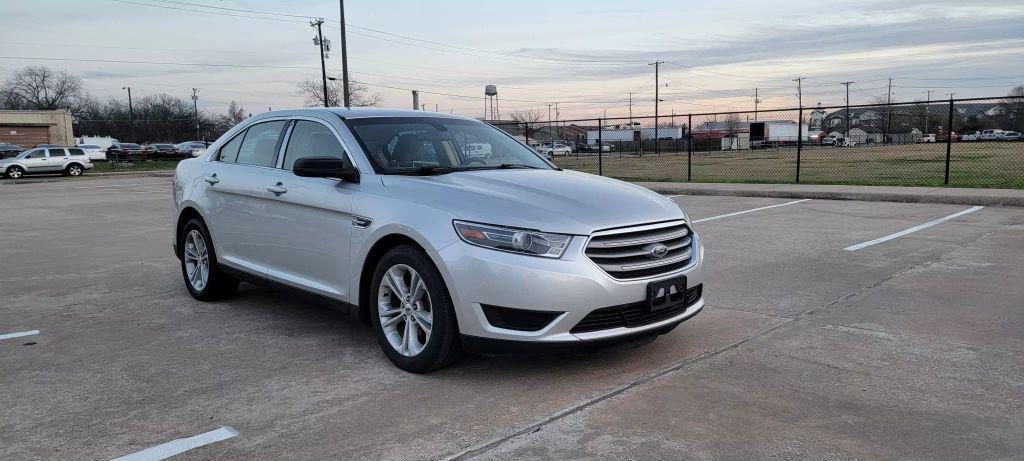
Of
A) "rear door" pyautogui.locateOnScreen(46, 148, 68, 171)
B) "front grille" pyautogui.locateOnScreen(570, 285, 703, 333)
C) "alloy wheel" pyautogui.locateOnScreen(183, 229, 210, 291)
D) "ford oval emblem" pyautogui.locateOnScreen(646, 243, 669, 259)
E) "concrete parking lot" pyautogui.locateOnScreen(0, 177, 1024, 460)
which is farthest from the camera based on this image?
"rear door" pyautogui.locateOnScreen(46, 148, 68, 171)

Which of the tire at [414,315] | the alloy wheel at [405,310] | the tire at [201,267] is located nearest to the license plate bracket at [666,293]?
the tire at [414,315]

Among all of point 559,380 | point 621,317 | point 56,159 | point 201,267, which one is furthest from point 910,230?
point 56,159

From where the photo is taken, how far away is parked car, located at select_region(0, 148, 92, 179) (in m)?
36.6

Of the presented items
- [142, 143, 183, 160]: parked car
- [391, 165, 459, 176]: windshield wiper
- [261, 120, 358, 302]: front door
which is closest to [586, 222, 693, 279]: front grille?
[391, 165, 459, 176]: windshield wiper

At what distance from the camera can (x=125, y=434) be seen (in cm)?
358

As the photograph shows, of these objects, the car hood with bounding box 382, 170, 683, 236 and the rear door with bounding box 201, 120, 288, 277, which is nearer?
the car hood with bounding box 382, 170, 683, 236

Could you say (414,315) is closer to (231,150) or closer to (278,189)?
(278,189)

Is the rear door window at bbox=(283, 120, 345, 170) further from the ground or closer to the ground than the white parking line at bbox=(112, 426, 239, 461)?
further from the ground

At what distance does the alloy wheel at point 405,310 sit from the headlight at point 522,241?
51 cm

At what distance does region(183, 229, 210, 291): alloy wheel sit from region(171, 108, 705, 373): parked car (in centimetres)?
59

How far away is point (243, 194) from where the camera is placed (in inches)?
230

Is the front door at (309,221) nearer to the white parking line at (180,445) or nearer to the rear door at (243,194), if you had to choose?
the rear door at (243,194)

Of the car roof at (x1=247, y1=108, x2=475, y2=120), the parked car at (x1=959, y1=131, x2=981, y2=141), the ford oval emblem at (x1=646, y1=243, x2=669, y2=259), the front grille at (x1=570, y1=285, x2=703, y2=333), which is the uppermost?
the car roof at (x1=247, y1=108, x2=475, y2=120)

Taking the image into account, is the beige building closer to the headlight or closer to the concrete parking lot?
the concrete parking lot
